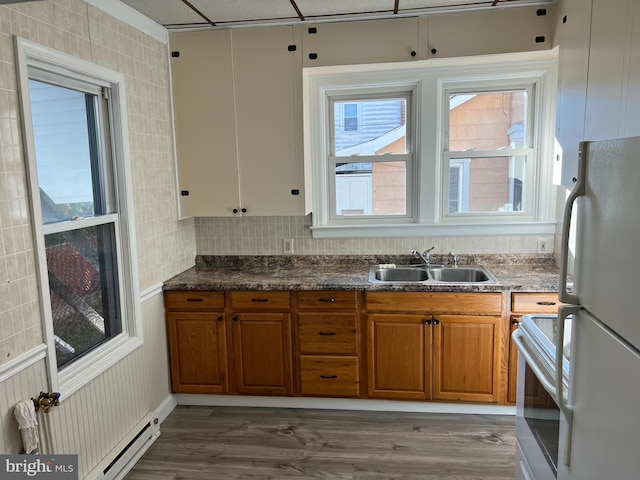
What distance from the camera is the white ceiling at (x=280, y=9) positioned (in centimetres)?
270

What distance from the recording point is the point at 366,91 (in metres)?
3.35

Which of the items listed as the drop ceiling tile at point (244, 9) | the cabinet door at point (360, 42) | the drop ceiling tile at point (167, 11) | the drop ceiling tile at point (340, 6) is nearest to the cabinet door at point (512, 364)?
the cabinet door at point (360, 42)

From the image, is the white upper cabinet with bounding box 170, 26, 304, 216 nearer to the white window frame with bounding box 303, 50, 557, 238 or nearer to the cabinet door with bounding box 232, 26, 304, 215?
the cabinet door with bounding box 232, 26, 304, 215

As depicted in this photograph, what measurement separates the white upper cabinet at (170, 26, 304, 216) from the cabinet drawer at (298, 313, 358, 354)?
754 mm

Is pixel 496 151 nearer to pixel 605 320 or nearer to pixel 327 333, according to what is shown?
pixel 327 333

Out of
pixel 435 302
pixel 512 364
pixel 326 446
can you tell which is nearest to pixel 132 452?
pixel 326 446

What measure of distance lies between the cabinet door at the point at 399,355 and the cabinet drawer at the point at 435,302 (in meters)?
0.06

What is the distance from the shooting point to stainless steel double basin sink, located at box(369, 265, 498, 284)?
320 cm

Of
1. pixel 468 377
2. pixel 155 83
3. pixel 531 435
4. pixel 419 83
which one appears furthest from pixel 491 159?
pixel 155 83

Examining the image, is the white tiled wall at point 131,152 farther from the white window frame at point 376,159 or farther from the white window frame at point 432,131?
the white window frame at point 376,159

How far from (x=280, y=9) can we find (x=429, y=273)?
6.42 feet

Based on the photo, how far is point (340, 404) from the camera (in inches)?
123

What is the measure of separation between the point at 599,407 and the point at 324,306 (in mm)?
2035

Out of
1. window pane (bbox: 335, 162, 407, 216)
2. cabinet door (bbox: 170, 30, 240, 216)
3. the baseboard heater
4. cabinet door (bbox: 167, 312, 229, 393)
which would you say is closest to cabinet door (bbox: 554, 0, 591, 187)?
window pane (bbox: 335, 162, 407, 216)
